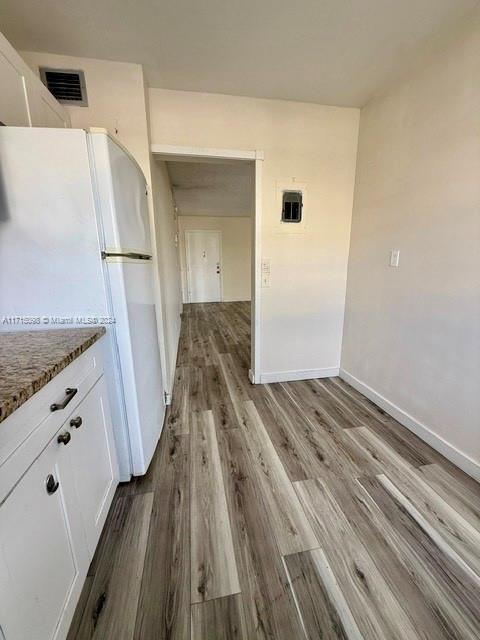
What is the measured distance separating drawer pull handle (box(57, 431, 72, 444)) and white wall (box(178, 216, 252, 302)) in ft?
21.2

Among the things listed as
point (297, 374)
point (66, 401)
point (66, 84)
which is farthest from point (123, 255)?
point (297, 374)

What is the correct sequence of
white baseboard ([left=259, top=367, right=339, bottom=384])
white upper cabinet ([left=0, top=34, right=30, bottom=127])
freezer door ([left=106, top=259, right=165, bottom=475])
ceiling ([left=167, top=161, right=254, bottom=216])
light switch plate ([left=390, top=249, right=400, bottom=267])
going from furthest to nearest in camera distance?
ceiling ([left=167, top=161, right=254, bottom=216]) < white baseboard ([left=259, top=367, right=339, bottom=384]) < light switch plate ([left=390, top=249, right=400, bottom=267]) < freezer door ([left=106, top=259, right=165, bottom=475]) < white upper cabinet ([left=0, top=34, right=30, bottom=127])

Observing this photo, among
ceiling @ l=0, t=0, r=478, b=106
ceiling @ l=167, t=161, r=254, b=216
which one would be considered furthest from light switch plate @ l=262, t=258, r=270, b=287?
ceiling @ l=0, t=0, r=478, b=106

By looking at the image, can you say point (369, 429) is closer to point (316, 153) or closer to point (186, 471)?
point (186, 471)

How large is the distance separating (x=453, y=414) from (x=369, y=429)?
53 cm

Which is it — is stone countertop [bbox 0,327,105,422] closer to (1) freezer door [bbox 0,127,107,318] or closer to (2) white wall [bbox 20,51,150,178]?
(1) freezer door [bbox 0,127,107,318]

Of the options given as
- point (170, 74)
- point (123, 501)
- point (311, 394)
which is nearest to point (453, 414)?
point (311, 394)

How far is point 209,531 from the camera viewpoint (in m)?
1.24

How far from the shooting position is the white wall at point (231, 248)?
6.89 metres

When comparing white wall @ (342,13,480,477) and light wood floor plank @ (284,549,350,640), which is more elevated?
white wall @ (342,13,480,477)

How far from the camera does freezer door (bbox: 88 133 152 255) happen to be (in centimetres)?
111

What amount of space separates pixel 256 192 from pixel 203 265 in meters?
5.03

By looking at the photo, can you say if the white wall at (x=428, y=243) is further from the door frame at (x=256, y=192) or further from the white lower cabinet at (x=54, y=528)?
the white lower cabinet at (x=54, y=528)

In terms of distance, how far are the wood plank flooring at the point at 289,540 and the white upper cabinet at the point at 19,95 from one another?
1929mm
